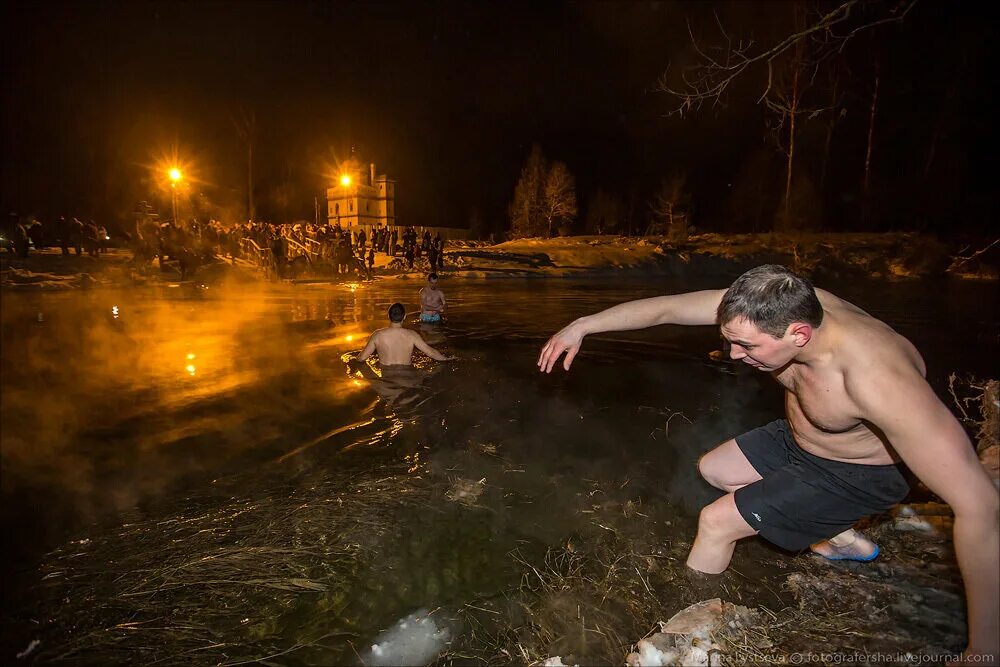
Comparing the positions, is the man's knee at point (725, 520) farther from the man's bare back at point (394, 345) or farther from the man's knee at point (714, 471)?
the man's bare back at point (394, 345)

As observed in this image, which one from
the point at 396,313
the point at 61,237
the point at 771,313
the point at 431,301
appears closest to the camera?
the point at 771,313

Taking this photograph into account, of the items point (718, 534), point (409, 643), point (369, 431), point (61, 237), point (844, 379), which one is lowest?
point (409, 643)

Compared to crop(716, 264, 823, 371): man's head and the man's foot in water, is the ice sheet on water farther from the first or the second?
the man's foot in water

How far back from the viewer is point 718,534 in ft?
9.57

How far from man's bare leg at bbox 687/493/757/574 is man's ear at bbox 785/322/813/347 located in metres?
1.03

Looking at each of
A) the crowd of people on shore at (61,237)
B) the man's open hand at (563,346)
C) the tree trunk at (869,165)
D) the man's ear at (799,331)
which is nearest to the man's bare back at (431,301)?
the man's open hand at (563,346)

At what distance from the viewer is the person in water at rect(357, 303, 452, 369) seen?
28.4 ft

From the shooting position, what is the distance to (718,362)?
33.2ft

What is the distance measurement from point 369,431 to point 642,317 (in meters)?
4.37

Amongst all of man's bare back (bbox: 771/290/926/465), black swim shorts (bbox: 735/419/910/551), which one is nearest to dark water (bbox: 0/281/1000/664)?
black swim shorts (bbox: 735/419/910/551)

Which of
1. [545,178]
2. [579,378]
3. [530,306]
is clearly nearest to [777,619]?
[579,378]

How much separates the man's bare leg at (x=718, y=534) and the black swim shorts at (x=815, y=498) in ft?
0.28

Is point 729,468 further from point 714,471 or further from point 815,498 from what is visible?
point 815,498

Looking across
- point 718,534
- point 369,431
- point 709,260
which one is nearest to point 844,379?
point 718,534
